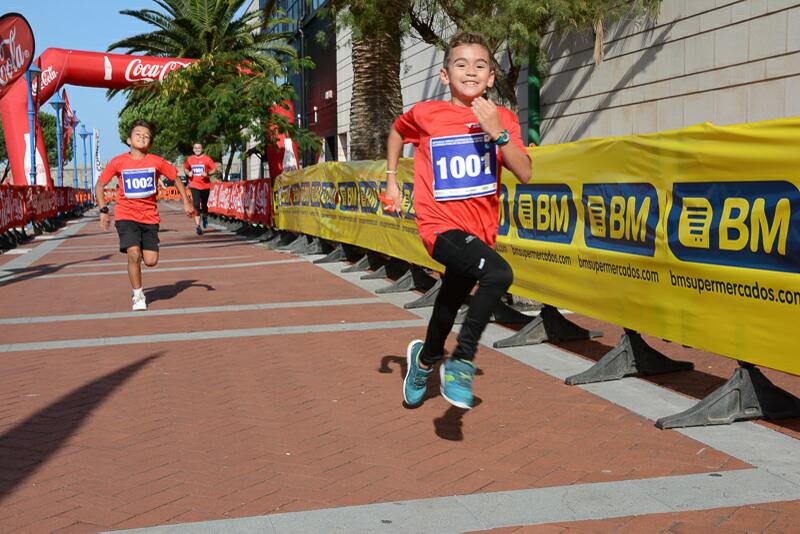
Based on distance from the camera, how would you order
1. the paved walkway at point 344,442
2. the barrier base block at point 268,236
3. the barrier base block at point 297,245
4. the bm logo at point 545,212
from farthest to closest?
the barrier base block at point 268,236
the barrier base block at point 297,245
the bm logo at point 545,212
the paved walkway at point 344,442

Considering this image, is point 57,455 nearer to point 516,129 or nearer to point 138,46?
point 516,129

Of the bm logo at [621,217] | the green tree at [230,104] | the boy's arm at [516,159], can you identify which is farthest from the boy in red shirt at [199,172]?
the boy's arm at [516,159]

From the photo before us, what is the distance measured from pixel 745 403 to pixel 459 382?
1.90m

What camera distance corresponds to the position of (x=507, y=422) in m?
5.11

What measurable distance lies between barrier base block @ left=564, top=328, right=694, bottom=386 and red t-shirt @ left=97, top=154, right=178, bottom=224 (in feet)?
18.7

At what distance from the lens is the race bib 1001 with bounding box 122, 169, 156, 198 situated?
981 centimetres

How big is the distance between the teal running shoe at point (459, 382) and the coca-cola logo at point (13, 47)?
1209cm

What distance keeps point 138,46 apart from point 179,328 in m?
32.4

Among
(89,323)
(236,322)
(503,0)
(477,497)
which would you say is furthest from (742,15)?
(477,497)

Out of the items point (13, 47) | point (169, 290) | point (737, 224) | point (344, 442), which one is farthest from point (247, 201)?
point (737, 224)

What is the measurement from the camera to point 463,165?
14.6ft

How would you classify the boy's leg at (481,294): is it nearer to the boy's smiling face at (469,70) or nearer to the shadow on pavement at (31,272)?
the boy's smiling face at (469,70)

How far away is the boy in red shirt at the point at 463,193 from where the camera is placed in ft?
13.9

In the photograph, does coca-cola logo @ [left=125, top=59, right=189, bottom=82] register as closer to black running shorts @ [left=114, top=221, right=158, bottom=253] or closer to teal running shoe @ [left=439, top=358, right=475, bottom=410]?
black running shorts @ [left=114, top=221, right=158, bottom=253]
